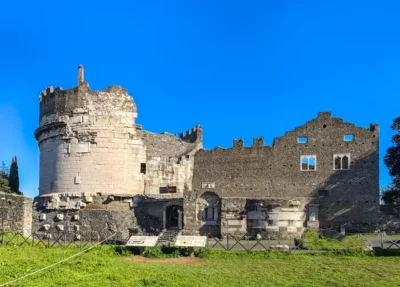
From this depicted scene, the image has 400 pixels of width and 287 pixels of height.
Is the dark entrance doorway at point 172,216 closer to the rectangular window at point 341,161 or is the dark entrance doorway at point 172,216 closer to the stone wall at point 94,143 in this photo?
the stone wall at point 94,143

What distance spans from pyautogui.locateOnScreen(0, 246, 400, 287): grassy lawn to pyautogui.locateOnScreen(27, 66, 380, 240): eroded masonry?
12310 millimetres

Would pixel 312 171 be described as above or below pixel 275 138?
below

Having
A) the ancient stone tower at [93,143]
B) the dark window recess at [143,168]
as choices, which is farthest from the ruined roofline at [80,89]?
the dark window recess at [143,168]

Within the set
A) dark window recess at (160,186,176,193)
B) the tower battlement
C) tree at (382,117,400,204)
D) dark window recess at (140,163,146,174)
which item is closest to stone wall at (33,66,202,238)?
dark window recess at (140,163,146,174)

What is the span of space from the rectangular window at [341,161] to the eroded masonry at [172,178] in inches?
3.3

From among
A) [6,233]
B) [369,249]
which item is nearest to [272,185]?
[369,249]

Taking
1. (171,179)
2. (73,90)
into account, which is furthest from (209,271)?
(73,90)

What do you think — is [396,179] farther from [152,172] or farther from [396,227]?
[152,172]

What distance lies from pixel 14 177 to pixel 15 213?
74.5 ft

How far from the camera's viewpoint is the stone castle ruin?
3544 cm

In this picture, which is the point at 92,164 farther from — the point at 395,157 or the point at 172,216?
the point at 395,157

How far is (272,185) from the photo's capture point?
43.5 metres

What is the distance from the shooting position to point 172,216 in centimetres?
3822

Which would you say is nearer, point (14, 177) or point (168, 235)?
point (168, 235)
